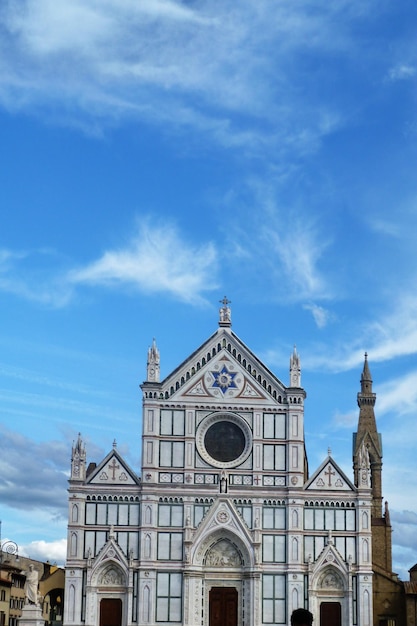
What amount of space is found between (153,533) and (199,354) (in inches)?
387

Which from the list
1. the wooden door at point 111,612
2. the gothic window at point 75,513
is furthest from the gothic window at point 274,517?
the gothic window at point 75,513

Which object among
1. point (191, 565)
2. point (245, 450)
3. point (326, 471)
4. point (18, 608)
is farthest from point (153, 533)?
point (18, 608)

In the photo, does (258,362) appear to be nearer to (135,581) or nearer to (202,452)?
(202,452)

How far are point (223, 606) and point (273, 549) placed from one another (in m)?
3.88

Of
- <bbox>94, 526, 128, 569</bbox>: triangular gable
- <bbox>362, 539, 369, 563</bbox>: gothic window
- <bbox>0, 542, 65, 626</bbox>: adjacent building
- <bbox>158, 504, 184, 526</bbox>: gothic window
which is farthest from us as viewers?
<bbox>0, 542, 65, 626</bbox>: adjacent building

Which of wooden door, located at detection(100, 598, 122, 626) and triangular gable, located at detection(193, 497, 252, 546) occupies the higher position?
triangular gable, located at detection(193, 497, 252, 546)

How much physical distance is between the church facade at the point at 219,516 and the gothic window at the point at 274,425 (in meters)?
0.05

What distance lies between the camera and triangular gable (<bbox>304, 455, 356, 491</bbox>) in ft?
170

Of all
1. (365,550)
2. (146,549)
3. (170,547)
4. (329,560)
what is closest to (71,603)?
(146,549)

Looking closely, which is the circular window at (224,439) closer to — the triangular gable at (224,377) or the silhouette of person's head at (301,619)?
the triangular gable at (224,377)

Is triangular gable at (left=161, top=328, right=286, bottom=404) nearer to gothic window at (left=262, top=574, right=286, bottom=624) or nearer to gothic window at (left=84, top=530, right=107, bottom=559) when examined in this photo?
gothic window at (left=84, top=530, right=107, bottom=559)

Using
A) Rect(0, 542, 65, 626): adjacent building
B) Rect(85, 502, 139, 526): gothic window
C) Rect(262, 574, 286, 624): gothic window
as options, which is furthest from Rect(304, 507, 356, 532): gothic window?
Rect(0, 542, 65, 626): adjacent building

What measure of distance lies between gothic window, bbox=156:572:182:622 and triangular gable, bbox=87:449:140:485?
203 inches

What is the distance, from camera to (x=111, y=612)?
49844 millimetres
